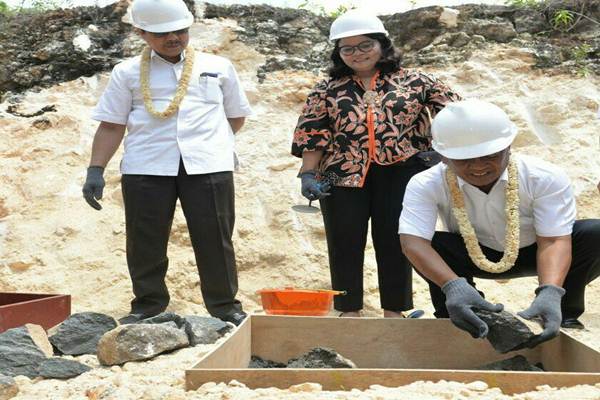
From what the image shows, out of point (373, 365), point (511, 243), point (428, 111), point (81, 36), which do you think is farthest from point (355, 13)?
point (81, 36)

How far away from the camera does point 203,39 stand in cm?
720

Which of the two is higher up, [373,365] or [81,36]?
[81,36]

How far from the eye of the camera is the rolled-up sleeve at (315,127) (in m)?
4.30

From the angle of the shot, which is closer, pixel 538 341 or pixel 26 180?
pixel 538 341

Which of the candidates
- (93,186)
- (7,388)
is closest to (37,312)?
(93,186)

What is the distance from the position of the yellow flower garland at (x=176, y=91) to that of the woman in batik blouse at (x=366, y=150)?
1.96 ft

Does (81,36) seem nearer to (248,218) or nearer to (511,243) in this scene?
(248,218)

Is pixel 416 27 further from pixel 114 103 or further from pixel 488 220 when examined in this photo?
pixel 488 220

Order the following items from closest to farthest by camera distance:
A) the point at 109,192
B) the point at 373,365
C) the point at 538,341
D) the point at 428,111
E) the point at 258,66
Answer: the point at 538,341 → the point at 373,365 → the point at 428,111 → the point at 109,192 → the point at 258,66

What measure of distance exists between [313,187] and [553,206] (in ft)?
3.73

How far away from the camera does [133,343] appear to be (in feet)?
11.9

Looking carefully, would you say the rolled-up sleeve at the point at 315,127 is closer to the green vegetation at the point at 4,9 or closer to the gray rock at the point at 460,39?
the gray rock at the point at 460,39

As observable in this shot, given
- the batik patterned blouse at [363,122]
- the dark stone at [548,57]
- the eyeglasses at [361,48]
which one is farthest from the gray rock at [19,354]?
the dark stone at [548,57]

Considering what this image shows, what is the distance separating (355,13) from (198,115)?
2.94ft
